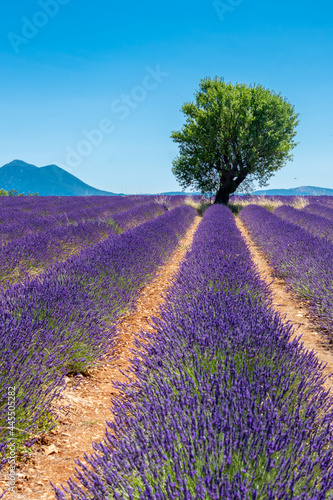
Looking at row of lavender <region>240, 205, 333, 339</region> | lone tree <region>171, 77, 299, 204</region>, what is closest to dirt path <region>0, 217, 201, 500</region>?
row of lavender <region>240, 205, 333, 339</region>

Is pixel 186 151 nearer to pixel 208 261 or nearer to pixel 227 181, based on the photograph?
pixel 227 181

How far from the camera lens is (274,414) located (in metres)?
1.33

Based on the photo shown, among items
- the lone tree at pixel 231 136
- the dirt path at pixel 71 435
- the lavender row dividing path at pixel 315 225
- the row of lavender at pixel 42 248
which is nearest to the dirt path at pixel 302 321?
the dirt path at pixel 71 435

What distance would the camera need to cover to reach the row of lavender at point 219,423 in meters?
1.10

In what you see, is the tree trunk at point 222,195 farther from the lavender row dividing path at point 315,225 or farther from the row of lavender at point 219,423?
the row of lavender at point 219,423

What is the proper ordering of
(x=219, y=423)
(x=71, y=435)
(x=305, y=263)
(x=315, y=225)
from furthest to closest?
(x=315, y=225)
(x=305, y=263)
(x=71, y=435)
(x=219, y=423)

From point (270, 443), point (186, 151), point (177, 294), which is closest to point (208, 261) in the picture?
point (177, 294)

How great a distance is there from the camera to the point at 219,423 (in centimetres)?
131

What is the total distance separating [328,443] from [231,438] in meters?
0.42

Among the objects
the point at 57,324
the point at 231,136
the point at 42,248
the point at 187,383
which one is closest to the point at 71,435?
the point at 57,324

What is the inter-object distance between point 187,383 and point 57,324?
127 centimetres

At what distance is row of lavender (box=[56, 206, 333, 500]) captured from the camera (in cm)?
110

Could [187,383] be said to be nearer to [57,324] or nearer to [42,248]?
[57,324]

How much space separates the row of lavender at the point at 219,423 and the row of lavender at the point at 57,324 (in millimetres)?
499
